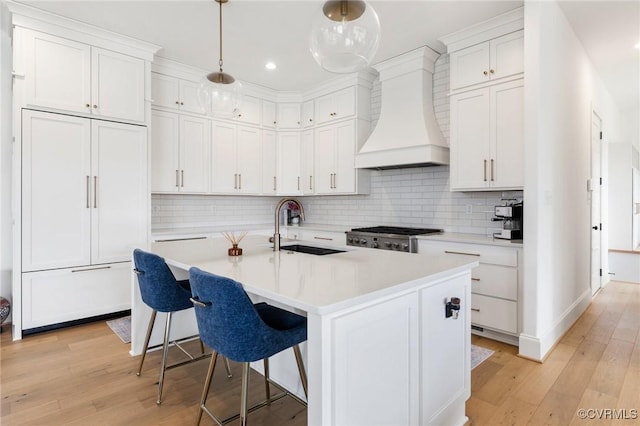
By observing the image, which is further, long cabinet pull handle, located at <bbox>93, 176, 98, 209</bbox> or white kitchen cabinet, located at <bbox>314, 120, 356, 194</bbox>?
white kitchen cabinet, located at <bbox>314, 120, 356, 194</bbox>

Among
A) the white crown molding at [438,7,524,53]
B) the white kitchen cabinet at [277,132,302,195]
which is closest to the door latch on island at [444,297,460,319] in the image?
the white crown molding at [438,7,524,53]

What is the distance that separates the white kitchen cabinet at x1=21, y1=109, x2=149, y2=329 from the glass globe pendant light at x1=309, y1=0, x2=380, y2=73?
271 centimetres

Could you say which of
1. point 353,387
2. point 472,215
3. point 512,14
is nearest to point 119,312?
point 353,387

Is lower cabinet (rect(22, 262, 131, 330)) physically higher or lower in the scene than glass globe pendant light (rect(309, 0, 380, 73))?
lower

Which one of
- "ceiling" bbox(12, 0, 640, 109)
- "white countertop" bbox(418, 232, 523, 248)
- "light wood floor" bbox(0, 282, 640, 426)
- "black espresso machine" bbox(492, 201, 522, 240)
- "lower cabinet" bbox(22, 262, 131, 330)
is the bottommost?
"light wood floor" bbox(0, 282, 640, 426)

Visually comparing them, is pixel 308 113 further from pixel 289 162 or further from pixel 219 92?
pixel 219 92

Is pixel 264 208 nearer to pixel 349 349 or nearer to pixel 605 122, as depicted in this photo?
pixel 349 349

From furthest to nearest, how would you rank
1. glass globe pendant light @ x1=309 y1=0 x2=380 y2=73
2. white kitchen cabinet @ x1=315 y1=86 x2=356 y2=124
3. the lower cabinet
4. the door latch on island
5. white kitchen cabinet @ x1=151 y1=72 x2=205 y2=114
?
white kitchen cabinet @ x1=315 y1=86 x2=356 y2=124 < white kitchen cabinet @ x1=151 y1=72 x2=205 y2=114 < the lower cabinet < the door latch on island < glass globe pendant light @ x1=309 y1=0 x2=380 y2=73

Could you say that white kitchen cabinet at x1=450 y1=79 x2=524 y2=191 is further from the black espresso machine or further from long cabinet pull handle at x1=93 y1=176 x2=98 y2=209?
long cabinet pull handle at x1=93 y1=176 x2=98 y2=209

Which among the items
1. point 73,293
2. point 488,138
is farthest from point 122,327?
point 488,138

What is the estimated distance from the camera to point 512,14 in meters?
3.04

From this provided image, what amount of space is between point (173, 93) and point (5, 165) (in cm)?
183

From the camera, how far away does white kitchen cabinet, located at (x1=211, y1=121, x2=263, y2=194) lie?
15.3 ft

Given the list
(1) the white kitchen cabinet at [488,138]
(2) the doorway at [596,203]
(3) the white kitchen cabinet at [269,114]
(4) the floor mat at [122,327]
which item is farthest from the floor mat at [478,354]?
(3) the white kitchen cabinet at [269,114]
